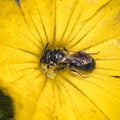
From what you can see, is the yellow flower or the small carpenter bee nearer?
the yellow flower

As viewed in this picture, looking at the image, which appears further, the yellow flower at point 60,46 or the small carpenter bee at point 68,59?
the small carpenter bee at point 68,59

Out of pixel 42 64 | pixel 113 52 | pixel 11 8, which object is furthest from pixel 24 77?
pixel 113 52

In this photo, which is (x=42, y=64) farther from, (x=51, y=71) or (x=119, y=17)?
(x=119, y=17)

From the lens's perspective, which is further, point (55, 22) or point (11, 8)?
point (55, 22)

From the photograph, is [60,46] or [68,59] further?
[60,46]

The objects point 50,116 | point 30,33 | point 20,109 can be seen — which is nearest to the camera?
point 20,109
